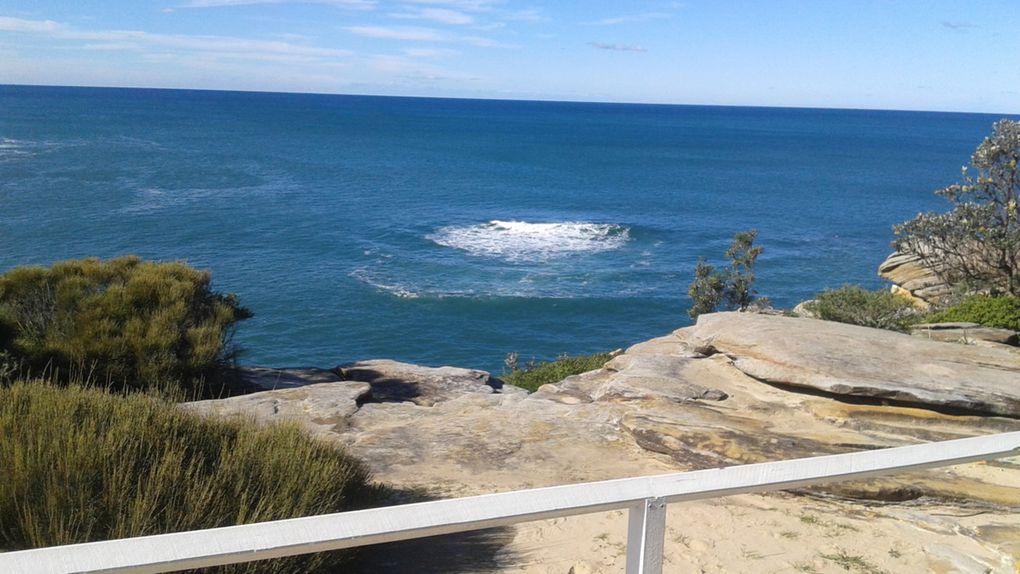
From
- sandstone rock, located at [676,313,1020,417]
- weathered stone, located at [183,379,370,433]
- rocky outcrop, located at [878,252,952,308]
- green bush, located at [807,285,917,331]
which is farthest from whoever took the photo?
rocky outcrop, located at [878,252,952,308]

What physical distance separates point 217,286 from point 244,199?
2500 cm

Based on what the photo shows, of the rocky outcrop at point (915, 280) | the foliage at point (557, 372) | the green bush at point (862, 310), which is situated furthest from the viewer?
the rocky outcrop at point (915, 280)

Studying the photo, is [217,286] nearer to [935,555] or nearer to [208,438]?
[208,438]

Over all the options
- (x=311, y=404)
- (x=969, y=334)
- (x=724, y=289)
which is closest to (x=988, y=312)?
(x=969, y=334)

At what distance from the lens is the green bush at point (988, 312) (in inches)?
537

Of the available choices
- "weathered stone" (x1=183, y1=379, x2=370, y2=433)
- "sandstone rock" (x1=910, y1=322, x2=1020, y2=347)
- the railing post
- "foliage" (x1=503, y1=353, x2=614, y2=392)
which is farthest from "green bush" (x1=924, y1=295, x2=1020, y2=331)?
the railing post

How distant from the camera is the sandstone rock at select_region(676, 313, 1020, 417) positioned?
8.34 m

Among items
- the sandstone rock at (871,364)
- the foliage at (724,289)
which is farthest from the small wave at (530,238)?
the sandstone rock at (871,364)

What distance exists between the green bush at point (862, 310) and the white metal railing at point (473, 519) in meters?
12.2

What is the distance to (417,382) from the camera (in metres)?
14.2

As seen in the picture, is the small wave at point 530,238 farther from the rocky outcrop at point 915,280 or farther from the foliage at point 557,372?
the foliage at point 557,372

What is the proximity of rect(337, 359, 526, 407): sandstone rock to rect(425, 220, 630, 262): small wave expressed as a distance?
2946 cm

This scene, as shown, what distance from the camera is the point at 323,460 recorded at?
231 inches

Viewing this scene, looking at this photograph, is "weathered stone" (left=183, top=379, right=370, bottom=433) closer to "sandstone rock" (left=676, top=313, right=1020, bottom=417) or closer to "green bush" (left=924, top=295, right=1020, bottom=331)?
"sandstone rock" (left=676, top=313, right=1020, bottom=417)
